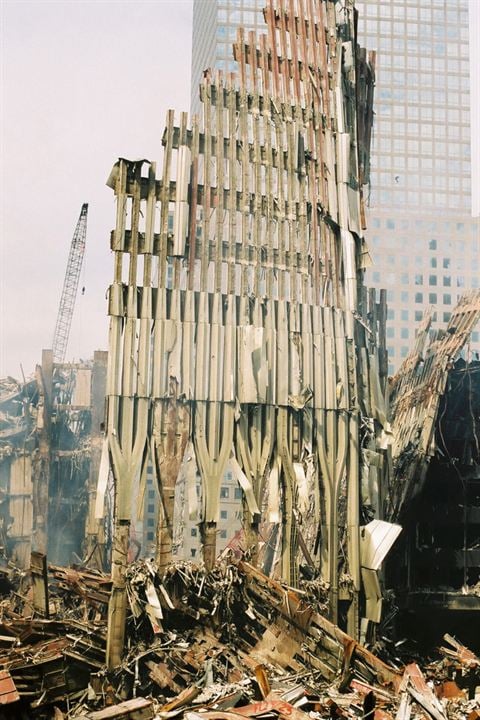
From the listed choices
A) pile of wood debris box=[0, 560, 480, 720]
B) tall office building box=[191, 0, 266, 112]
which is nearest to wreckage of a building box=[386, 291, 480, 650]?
pile of wood debris box=[0, 560, 480, 720]

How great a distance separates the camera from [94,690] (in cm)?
1727

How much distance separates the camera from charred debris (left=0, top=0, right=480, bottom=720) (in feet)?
57.8

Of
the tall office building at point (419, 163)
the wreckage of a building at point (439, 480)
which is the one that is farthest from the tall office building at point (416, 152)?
the wreckage of a building at point (439, 480)

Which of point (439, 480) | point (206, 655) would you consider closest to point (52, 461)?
point (439, 480)

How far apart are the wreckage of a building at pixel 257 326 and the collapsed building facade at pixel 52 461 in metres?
16.4

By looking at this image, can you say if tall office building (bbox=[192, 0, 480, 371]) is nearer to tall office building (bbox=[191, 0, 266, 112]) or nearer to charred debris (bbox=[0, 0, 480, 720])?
tall office building (bbox=[191, 0, 266, 112])

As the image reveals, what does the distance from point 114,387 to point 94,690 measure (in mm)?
6133

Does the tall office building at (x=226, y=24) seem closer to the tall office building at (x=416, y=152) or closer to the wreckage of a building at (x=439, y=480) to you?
the tall office building at (x=416, y=152)

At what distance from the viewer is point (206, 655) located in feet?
59.5

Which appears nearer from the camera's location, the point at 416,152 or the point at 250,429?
the point at 250,429

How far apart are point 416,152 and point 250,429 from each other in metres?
90.5

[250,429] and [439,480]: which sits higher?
[250,429]

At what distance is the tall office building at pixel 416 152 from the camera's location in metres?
100

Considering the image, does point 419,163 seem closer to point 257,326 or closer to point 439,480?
point 439,480
